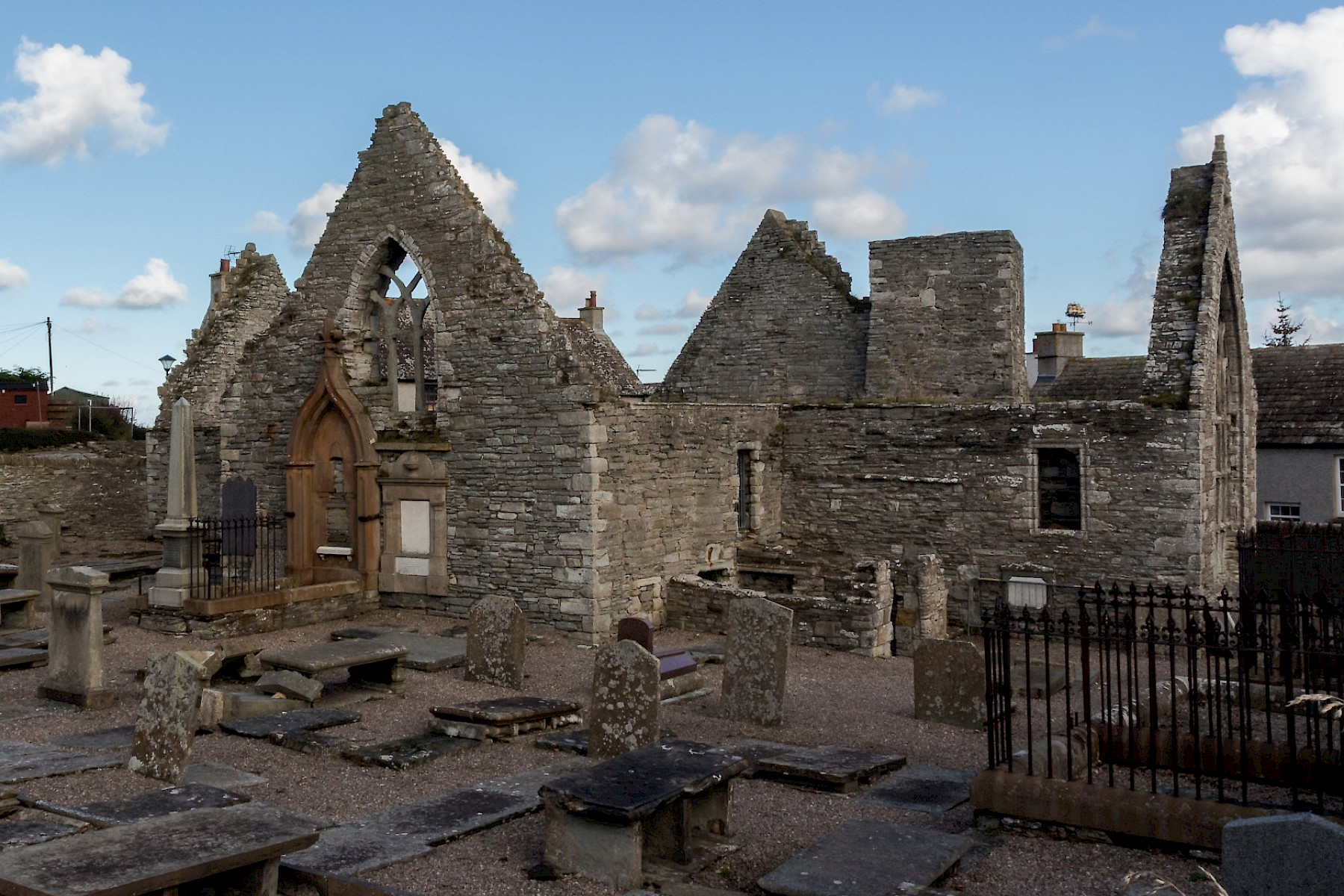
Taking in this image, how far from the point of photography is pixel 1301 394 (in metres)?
25.2

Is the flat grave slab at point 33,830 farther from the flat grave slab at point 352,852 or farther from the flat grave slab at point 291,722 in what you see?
the flat grave slab at point 291,722

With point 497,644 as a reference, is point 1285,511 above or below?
above

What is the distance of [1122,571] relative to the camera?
1689 cm

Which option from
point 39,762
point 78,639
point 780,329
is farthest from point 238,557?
point 780,329

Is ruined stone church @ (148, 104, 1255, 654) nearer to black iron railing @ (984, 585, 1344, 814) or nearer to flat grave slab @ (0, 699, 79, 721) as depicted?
flat grave slab @ (0, 699, 79, 721)

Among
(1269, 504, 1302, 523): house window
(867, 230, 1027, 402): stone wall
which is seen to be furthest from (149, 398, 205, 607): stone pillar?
(1269, 504, 1302, 523): house window

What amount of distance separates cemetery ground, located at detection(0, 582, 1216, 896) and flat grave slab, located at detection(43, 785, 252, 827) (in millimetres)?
493

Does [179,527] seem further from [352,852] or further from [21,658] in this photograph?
[352,852]

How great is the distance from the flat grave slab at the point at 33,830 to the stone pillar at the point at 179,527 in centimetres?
812

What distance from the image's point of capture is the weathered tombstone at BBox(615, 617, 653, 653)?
41.8 feet

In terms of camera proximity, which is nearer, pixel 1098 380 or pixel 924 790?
pixel 924 790

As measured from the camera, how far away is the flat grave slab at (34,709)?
10750 millimetres

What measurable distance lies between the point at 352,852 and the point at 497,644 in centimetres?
567

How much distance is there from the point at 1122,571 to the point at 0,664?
14918 mm
